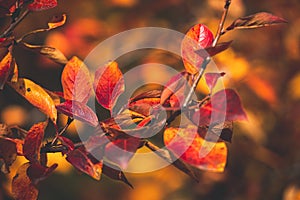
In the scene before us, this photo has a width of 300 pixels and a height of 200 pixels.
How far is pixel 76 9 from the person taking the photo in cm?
209

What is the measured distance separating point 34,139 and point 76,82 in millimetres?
94

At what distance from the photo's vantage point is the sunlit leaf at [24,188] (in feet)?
2.28

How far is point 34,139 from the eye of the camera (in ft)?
2.21

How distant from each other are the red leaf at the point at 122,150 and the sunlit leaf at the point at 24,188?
123mm

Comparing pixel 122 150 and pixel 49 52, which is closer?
pixel 122 150

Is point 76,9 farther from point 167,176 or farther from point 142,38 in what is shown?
point 167,176

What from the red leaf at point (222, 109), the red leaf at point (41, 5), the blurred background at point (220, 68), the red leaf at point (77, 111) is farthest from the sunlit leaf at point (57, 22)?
the blurred background at point (220, 68)

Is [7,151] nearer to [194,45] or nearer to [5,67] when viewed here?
[5,67]

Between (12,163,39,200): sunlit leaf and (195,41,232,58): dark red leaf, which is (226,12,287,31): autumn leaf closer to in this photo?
(195,41,232,58): dark red leaf

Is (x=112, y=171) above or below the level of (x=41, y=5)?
below

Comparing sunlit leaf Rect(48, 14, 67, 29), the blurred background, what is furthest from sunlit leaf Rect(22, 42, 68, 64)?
the blurred background

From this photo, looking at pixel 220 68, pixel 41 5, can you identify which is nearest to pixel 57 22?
pixel 41 5

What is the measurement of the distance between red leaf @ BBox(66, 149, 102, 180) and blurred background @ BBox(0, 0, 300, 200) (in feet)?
3.51

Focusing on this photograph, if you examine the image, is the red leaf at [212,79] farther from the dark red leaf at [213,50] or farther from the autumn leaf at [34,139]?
the autumn leaf at [34,139]
